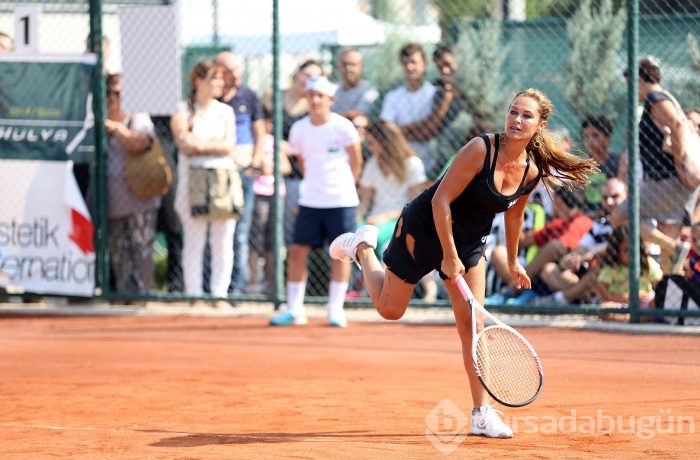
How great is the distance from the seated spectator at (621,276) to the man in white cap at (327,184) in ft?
7.23

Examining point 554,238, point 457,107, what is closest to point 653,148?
point 554,238

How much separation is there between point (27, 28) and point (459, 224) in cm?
694

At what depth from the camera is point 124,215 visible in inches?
474

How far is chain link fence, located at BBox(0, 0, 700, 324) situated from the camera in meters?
10.7

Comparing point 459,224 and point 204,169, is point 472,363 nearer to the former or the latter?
point 459,224

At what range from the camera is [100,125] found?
12.0 m

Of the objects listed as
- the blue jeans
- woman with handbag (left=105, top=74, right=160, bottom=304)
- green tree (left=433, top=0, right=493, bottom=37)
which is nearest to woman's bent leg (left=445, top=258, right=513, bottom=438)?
the blue jeans

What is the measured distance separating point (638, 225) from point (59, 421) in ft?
17.6

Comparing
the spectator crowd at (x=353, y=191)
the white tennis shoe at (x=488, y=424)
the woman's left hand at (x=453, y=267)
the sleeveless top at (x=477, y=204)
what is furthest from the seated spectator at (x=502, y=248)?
the woman's left hand at (x=453, y=267)

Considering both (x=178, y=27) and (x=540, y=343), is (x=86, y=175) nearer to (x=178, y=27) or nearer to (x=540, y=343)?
(x=178, y=27)

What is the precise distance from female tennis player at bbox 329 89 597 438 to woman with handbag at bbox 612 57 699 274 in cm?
345

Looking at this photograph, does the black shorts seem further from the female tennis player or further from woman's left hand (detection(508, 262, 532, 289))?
woman's left hand (detection(508, 262, 532, 289))

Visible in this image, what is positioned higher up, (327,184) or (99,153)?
(99,153)

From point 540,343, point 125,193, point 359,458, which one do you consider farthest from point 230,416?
point 125,193
